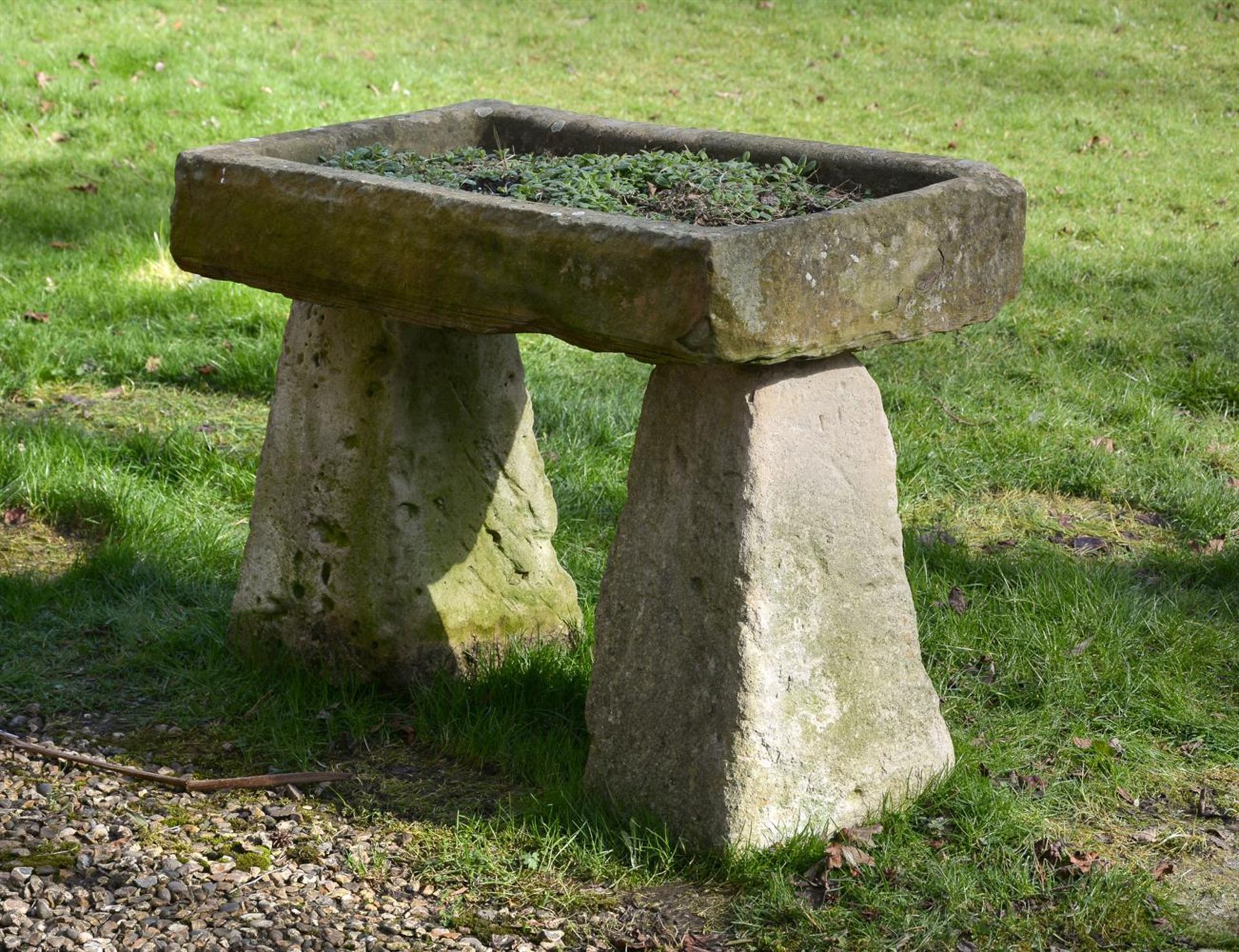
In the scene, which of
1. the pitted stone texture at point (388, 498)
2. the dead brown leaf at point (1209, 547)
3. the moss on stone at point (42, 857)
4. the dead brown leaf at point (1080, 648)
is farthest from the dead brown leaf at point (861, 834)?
the dead brown leaf at point (1209, 547)

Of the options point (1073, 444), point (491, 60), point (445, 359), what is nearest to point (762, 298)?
point (445, 359)

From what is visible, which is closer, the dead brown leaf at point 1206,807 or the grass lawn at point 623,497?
the grass lawn at point 623,497

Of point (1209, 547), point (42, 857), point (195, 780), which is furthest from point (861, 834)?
point (1209, 547)

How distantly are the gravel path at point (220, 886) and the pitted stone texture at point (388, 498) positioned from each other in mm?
613

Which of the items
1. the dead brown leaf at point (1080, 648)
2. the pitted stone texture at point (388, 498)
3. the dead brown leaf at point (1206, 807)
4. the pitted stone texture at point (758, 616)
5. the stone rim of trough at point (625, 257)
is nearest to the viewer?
the stone rim of trough at point (625, 257)

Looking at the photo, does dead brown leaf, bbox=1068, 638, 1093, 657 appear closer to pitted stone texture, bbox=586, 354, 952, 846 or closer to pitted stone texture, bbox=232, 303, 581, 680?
pitted stone texture, bbox=586, 354, 952, 846

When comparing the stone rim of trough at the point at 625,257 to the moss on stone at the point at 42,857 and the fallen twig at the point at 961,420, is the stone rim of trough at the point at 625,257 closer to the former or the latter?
the moss on stone at the point at 42,857

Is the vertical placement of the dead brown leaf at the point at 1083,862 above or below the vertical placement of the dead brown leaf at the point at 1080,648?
below

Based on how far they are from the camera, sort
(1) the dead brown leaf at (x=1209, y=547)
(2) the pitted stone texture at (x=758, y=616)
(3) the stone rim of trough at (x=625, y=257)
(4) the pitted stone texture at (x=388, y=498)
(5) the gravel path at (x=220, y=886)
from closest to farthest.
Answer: (3) the stone rim of trough at (x=625, y=257) < (5) the gravel path at (x=220, y=886) < (2) the pitted stone texture at (x=758, y=616) < (4) the pitted stone texture at (x=388, y=498) < (1) the dead brown leaf at (x=1209, y=547)

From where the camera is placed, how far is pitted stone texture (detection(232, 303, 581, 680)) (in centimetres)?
392

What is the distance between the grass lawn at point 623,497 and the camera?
3373 mm

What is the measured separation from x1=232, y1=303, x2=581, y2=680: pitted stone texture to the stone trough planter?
0.01 m

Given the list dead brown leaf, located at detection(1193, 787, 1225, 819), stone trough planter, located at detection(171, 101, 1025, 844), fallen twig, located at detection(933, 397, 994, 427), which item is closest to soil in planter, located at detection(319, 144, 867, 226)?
stone trough planter, located at detection(171, 101, 1025, 844)

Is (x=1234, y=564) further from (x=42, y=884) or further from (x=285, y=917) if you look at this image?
(x=42, y=884)
